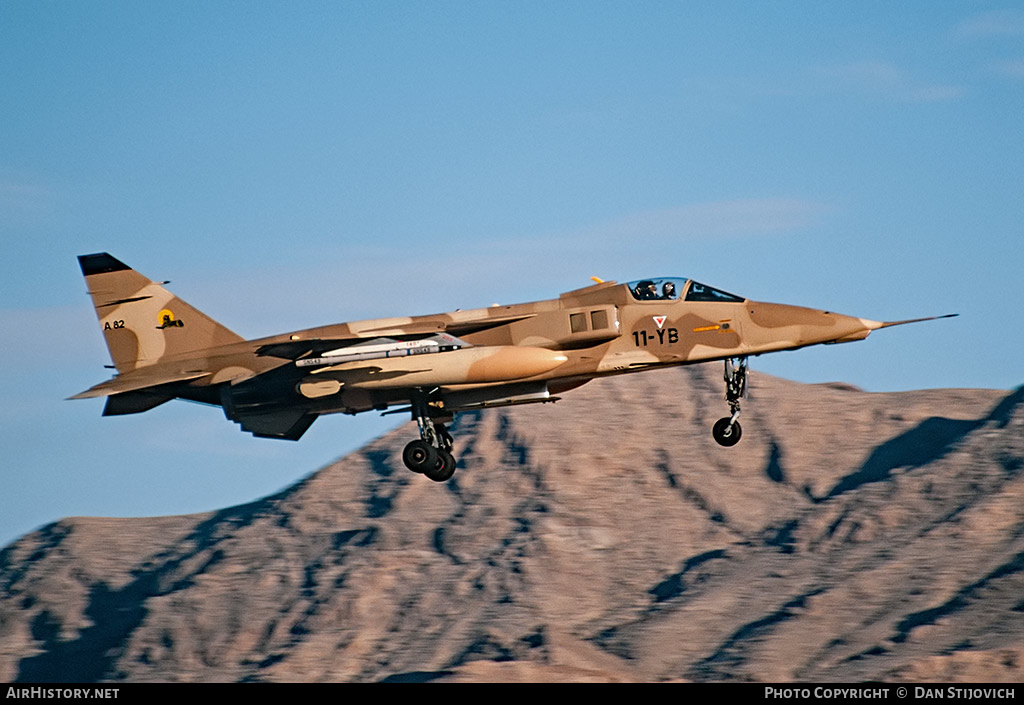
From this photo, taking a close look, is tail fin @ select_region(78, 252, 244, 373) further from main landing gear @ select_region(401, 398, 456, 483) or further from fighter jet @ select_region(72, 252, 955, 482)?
main landing gear @ select_region(401, 398, 456, 483)

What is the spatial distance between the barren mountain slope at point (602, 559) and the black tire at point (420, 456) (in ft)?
142

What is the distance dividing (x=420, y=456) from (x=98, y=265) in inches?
361

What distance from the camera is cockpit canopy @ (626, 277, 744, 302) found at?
2991 centimetres

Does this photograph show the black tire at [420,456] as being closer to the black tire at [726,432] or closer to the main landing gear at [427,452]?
the main landing gear at [427,452]

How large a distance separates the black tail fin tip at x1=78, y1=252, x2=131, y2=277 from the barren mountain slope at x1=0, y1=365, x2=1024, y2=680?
44886 millimetres

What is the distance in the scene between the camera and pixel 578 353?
97.4 feet

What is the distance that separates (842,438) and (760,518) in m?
13.3

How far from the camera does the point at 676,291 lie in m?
30.0

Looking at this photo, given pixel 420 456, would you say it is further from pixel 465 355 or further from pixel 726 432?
pixel 726 432

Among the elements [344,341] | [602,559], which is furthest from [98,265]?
[602,559]

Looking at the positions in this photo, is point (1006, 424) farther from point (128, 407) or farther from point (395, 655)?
point (128, 407)

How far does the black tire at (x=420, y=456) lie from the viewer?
3052cm

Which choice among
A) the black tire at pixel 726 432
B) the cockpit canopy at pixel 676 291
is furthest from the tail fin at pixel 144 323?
the black tire at pixel 726 432

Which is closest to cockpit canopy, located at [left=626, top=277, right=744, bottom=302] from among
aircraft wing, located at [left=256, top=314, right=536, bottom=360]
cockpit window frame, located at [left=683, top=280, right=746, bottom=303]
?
cockpit window frame, located at [left=683, top=280, right=746, bottom=303]
